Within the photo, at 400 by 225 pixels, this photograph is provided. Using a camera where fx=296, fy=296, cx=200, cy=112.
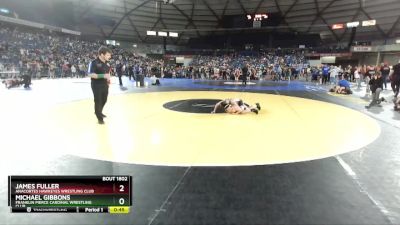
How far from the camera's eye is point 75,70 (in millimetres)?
27984

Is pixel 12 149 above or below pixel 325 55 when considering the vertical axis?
below

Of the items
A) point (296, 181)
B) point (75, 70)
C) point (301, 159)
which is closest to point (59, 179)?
point (296, 181)

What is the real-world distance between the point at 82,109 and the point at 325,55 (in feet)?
131

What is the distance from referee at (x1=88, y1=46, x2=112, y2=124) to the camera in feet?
21.2

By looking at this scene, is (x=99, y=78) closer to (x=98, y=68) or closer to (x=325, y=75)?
(x=98, y=68)

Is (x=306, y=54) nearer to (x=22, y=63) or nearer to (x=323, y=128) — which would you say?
(x=22, y=63)

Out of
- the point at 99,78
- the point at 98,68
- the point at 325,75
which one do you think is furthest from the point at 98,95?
the point at 325,75
